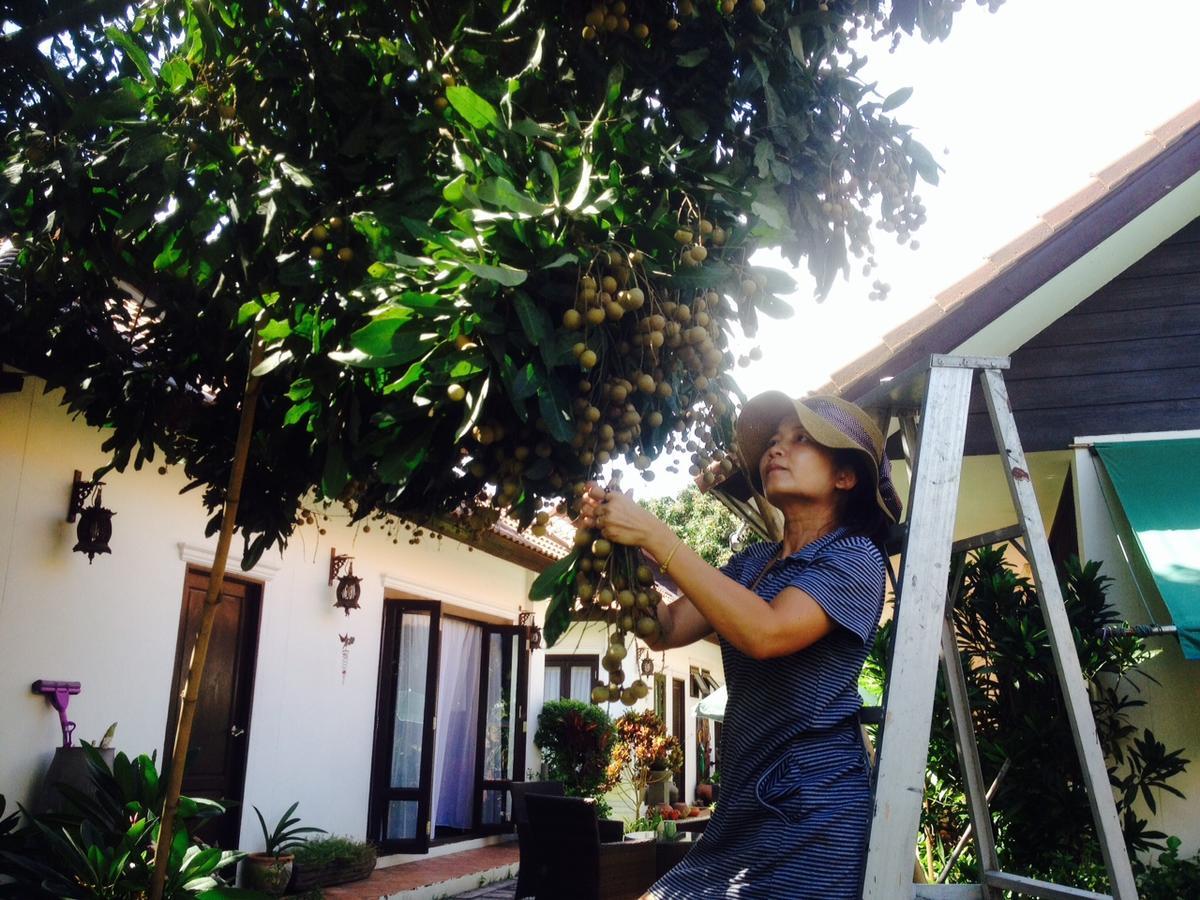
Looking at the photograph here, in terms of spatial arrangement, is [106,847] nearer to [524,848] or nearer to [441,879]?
[524,848]

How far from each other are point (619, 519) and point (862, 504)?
0.68 metres

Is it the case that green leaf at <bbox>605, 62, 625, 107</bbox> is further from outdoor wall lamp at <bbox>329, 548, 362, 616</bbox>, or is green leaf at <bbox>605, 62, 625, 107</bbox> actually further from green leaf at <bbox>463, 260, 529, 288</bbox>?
outdoor wall lamp at <bbox>329, 548, 362, 616</bbox>

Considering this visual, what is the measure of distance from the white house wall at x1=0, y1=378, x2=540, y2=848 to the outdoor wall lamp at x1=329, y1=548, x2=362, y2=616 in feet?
0.24

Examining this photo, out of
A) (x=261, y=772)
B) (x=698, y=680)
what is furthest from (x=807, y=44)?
(x=698, y=680)

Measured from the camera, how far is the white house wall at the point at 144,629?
16.5ft

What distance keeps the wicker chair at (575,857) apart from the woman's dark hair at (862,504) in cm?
394

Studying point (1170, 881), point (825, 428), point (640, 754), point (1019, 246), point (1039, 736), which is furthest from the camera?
point (640, 754)

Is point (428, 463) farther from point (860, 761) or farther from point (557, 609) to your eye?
point (860, 761)

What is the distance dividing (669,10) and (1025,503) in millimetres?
1475

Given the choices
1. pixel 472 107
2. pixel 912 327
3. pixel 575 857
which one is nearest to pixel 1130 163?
pixel 912 327

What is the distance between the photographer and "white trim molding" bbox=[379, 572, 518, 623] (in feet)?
29.2

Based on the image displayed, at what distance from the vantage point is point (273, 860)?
6.41 metres

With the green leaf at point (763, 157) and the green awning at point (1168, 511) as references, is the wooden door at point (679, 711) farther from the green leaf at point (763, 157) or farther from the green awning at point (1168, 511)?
the green leaf at point (763, 157)

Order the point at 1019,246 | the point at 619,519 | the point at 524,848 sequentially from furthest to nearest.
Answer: the point at 524,848 < the point at 1019,246 < the point at 619,519
